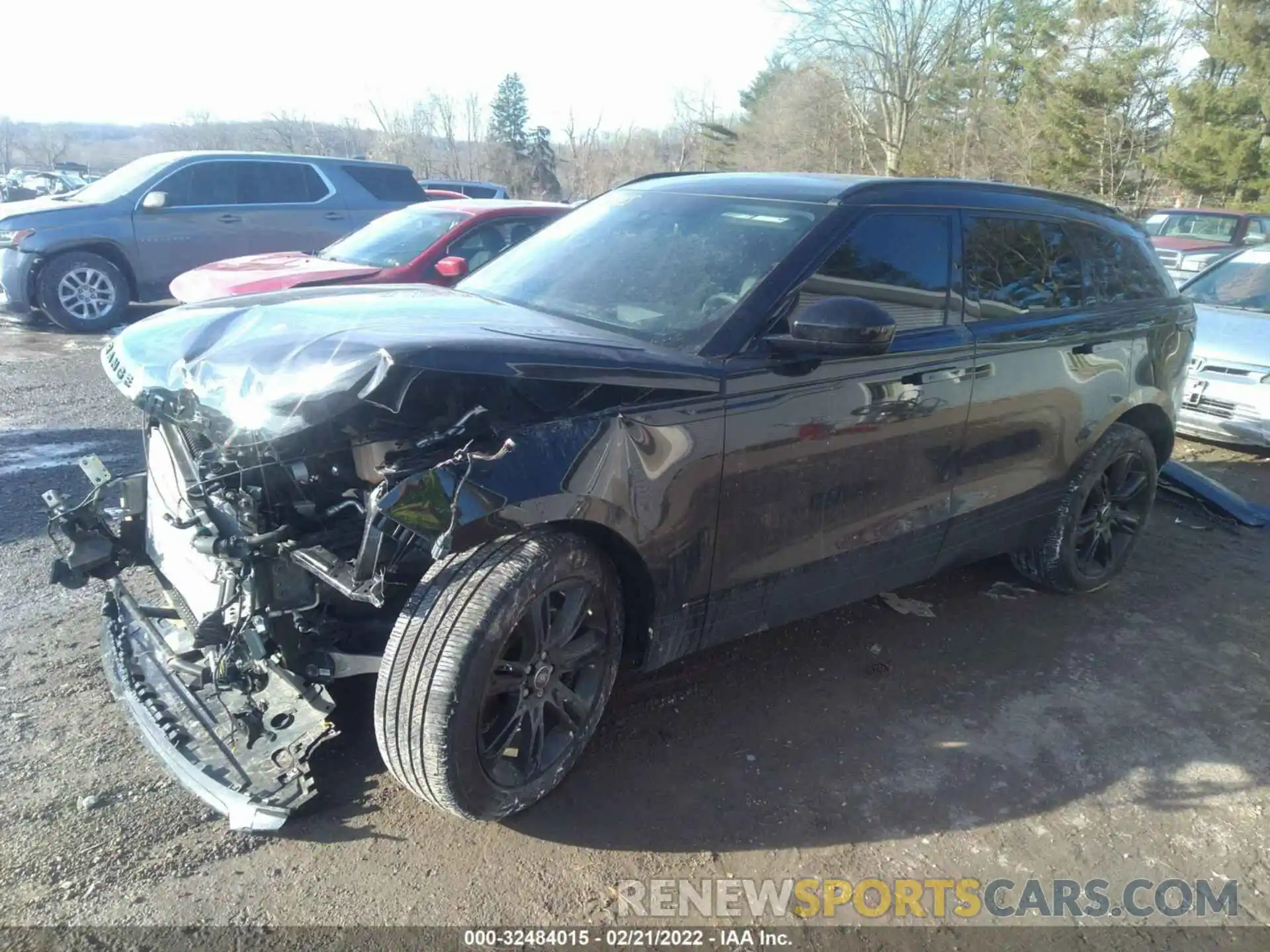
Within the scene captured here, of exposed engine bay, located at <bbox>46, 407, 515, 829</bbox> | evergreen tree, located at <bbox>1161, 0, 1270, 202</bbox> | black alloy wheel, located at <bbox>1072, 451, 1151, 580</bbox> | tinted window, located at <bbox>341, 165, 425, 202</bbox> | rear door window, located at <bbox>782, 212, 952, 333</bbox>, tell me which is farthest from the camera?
evergreen tree, located at <bbox>1161, 0, 1270, 202</bbox>

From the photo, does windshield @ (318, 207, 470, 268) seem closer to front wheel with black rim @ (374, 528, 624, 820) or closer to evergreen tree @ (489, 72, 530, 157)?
front wheel with black rim @ (374, 528, 624, 820)

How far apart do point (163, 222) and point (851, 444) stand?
30.6 feet

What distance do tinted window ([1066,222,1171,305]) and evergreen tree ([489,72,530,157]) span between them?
4539 centimetres

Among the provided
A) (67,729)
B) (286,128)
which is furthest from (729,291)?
(286,128)

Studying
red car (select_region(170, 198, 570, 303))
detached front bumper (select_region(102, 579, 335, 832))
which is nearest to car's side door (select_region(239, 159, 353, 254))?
red car (select_region(170, 198, 570, 303))

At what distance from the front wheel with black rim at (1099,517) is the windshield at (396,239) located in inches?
206

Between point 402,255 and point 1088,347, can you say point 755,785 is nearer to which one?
point 1088,347

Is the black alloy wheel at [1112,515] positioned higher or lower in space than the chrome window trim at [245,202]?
lower

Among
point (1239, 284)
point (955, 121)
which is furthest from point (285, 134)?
point (1239, 284)

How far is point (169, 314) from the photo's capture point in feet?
10.4

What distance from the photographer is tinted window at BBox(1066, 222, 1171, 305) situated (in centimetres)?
423

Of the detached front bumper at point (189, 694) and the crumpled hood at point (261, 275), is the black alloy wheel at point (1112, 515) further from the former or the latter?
the crumpled hood at point (261, 275)

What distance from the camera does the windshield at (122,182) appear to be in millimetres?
9883

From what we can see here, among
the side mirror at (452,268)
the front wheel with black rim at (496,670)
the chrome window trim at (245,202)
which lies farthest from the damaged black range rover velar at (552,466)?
the chrome window trim at (245,202)
